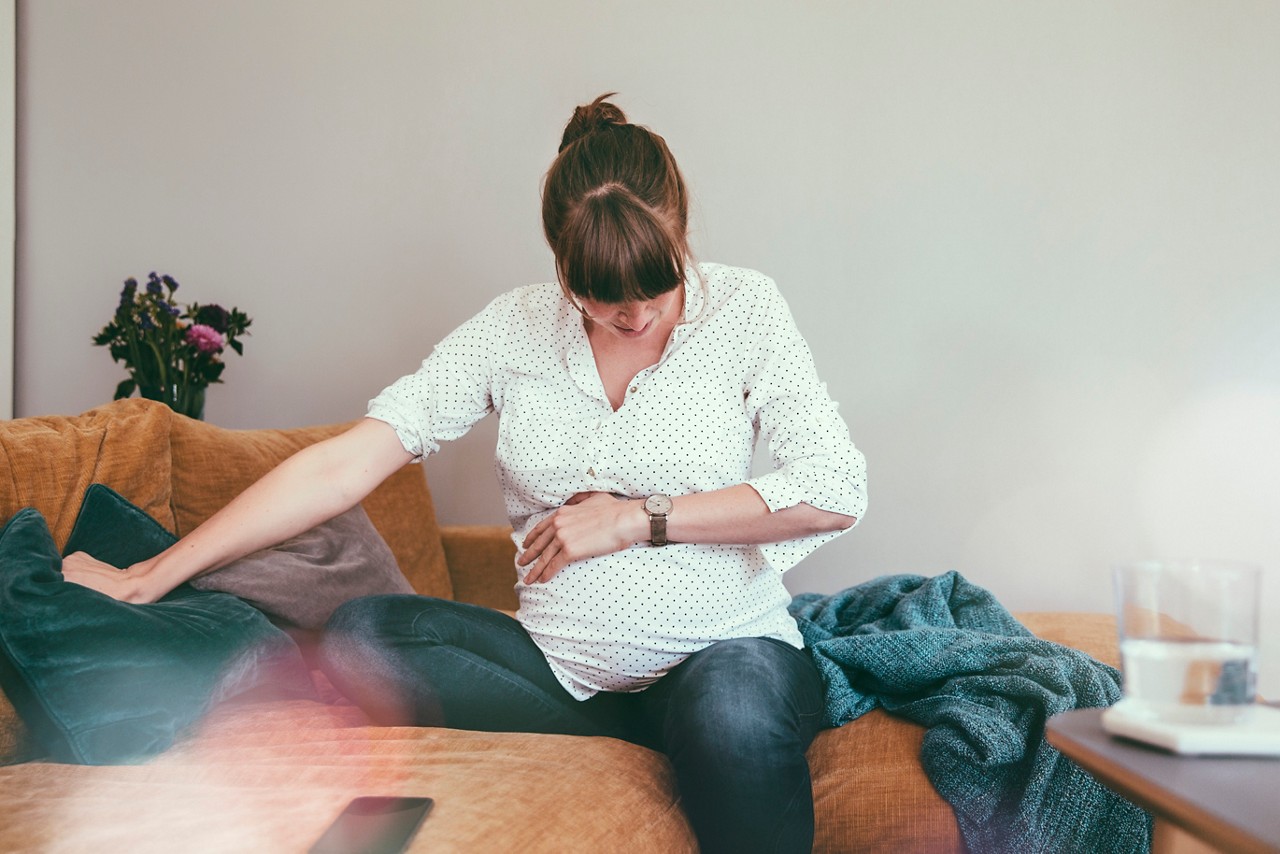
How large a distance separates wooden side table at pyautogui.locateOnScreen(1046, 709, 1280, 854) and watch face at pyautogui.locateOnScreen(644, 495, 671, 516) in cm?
64

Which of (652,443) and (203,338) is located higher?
(203,338)

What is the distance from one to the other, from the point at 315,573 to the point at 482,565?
23.0 inches

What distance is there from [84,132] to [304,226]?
662mm

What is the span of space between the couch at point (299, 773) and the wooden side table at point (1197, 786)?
0.53 meters

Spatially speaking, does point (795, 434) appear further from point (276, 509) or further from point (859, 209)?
point (859, 209)

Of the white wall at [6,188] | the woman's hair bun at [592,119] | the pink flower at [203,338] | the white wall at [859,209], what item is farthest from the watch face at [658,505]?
the white wall at [6,188]

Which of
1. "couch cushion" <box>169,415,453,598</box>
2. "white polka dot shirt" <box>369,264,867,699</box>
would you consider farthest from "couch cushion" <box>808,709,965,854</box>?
"couch cushion" <box>169,415,453,598</box>

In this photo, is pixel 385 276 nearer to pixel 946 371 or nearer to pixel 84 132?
pixel 84 132

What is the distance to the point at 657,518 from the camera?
1.29 metres

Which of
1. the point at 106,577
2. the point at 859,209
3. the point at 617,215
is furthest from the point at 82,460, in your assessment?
the point at 859,209

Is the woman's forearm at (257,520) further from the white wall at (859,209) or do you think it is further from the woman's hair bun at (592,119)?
the white wall at (859,209)

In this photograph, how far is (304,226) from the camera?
251cm

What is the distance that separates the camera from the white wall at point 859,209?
2.06 m

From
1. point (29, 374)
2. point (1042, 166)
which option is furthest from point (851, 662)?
point (29, 374)
